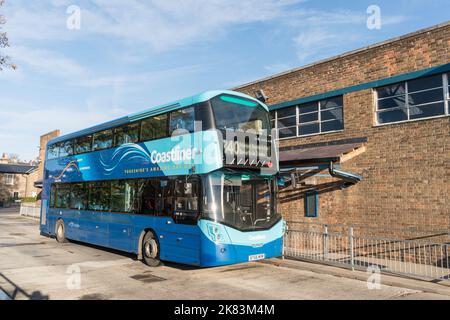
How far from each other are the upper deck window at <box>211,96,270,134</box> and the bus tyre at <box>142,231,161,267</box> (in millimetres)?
3860

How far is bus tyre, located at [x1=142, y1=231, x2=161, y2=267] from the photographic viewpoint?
1024cm

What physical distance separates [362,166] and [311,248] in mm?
3337

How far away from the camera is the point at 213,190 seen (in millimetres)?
8547

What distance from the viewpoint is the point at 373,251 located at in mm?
11867

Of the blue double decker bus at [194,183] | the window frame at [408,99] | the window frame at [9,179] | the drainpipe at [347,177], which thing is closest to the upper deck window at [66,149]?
the blue double decker bus at [194,183]

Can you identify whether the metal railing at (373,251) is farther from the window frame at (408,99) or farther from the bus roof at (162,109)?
the bus roof at (162,109)

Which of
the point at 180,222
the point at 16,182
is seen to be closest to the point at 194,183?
the point at 180,222

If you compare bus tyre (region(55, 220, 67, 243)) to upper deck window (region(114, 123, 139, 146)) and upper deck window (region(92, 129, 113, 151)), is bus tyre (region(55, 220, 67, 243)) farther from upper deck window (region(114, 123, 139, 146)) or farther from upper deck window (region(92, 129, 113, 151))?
upper deck window (region(114, 123, 139, 146))

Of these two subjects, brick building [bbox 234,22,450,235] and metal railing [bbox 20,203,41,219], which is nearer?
brick building [bbox 234,22,450,235]

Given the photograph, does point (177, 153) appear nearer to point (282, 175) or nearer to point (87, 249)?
point (282, 175)

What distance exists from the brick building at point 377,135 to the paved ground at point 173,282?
3.41 m

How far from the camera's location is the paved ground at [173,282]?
7438mm

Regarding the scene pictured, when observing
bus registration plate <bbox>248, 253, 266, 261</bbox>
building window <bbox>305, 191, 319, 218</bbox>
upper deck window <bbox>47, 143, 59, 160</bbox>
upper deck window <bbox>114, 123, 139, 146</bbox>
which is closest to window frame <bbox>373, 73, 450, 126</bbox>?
building window <bbox>305, 191, 319, 218</bbox>
